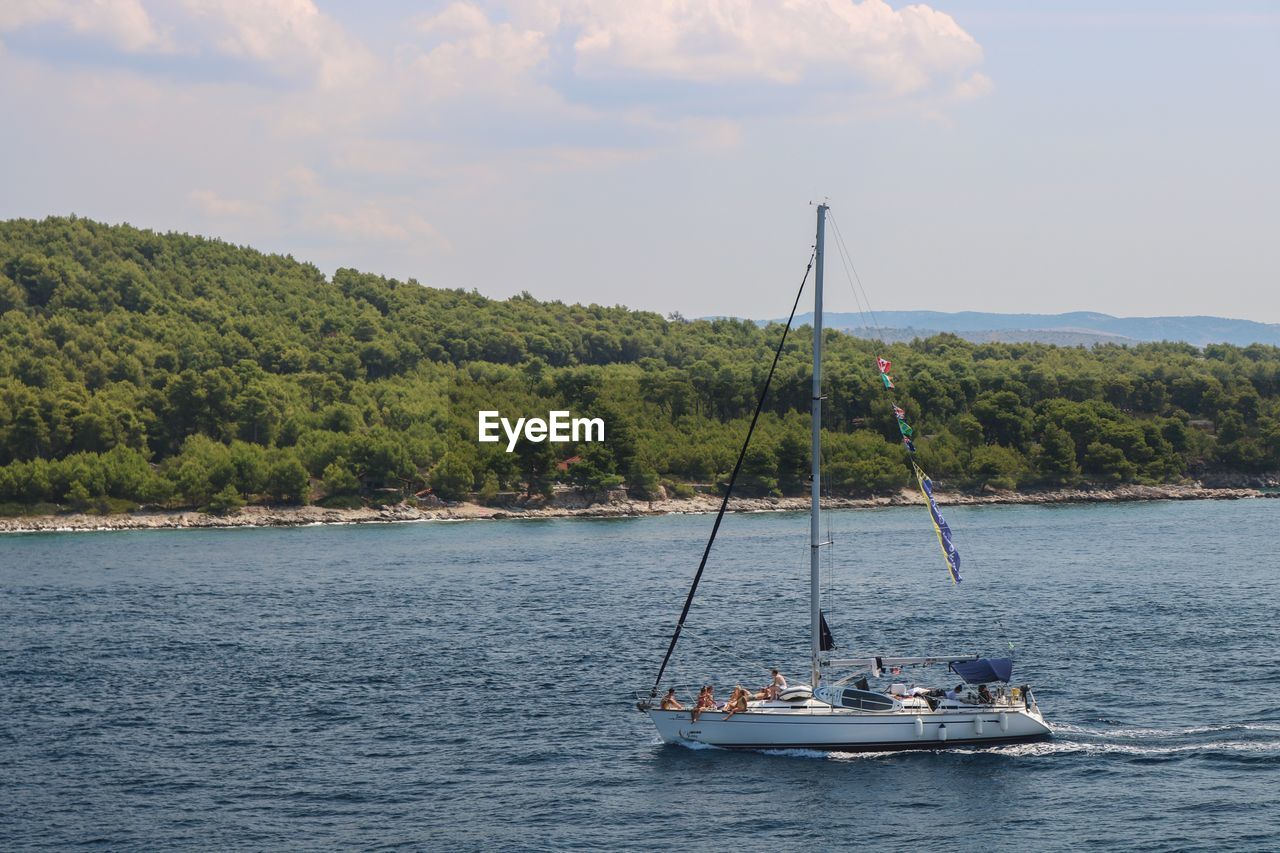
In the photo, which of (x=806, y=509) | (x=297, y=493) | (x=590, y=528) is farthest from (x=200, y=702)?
(x=806, y=509)

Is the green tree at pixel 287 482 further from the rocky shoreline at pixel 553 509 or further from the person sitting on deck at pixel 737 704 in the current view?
the person sitting on deck at pixel 737 704

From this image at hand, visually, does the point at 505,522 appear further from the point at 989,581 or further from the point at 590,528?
the point at 989,581

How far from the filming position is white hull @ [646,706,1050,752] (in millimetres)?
47594

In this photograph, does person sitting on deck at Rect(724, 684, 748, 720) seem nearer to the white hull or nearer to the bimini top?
the white hull

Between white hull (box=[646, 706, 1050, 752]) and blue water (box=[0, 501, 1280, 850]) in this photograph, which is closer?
blue water (box=[0, 501, 1280, 850])

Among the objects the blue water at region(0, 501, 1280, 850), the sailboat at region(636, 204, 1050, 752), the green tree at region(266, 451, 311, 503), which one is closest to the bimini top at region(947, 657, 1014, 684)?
the sailboat at region(636, 204, 1050, 752)

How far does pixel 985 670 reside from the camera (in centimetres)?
4797

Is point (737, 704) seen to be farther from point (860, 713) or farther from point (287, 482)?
point (287, 482)

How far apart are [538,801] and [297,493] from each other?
125m

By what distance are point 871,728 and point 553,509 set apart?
406ft

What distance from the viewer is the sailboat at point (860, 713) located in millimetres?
47688

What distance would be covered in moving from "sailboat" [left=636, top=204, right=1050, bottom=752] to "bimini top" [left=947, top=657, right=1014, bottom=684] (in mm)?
34

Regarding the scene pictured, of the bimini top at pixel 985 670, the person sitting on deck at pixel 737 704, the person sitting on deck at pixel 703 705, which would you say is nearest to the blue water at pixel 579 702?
the person sitting on deck at pixel 703 705

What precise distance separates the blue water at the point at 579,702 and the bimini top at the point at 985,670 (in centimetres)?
251
